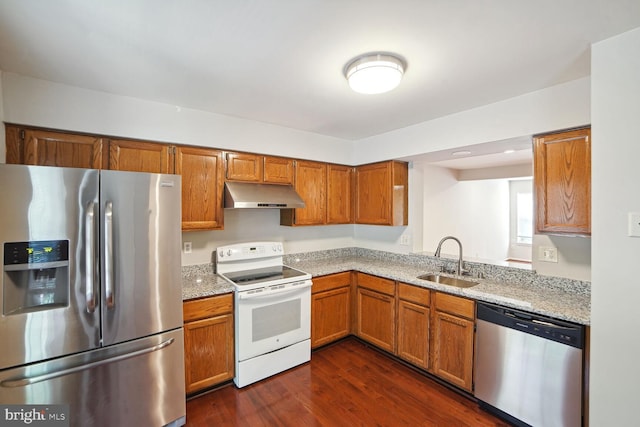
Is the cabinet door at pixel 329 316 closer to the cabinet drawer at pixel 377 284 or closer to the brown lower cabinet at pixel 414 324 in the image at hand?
the cabinet drawer at pixel 377 284

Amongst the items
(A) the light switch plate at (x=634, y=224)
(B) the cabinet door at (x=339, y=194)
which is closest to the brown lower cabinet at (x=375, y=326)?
(B) the cabinet door at (x=339, y=194)

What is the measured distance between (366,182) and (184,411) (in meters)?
2.89

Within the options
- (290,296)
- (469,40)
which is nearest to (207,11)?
(469,40)

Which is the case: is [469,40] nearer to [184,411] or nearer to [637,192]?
[637,192]

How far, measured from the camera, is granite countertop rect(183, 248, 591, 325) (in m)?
1.94

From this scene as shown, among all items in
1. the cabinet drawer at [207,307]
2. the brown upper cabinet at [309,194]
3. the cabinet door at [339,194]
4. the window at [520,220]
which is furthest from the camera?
the window at [520,220]

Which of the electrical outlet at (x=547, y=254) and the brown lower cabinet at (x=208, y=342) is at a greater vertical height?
the electrical outlet at (x=547, y=254)

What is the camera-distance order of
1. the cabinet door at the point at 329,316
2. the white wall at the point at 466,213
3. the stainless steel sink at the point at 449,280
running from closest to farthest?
the stainless steel sink at the point at 449,280
the cabinet door at the point at 329,316
the white wall at the point at 466,213

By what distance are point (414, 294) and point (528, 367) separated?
0.94 metres

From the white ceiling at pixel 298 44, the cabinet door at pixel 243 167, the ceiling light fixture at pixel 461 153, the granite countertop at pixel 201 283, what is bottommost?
the granite countertop at pixel 201 283

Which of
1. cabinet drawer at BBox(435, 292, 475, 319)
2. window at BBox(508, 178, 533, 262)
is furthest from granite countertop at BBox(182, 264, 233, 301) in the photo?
window at BBox(508, 178, 533, 262)

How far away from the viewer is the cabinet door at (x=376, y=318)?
9.36ft

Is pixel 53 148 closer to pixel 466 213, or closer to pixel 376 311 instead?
pixel 376 311

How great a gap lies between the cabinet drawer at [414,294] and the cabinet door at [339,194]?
46.8 inches
